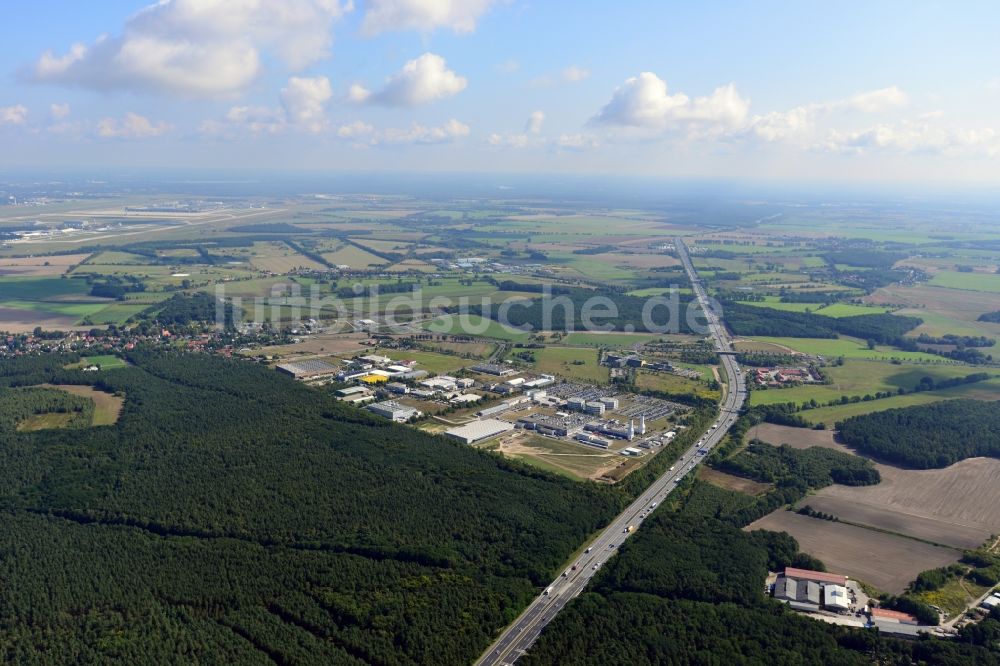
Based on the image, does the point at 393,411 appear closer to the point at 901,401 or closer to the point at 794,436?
the point at 794,436

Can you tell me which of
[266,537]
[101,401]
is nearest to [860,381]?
[266,537]

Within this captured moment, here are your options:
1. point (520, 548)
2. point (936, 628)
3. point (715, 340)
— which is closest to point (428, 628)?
point (520, 548)

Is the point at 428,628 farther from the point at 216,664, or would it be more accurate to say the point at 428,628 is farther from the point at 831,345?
the point at 831,345

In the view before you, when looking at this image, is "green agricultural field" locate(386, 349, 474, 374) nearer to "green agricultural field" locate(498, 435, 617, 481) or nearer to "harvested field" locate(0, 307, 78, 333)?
"green agricultural field" locate(498, 435, 617, 481)

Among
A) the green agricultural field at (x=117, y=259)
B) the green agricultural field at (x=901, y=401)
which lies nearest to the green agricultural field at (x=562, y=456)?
the green agricultural field at (x=901, y=401)

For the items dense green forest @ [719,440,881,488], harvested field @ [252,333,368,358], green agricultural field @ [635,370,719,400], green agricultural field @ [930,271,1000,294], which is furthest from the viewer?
green agricultural field @ [930,271,1000,294]

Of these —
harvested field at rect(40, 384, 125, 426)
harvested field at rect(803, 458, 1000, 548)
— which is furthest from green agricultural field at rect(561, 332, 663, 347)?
harvested field at rect(40, 384, 125, 426)

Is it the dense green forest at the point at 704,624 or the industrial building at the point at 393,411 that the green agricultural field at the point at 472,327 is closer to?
the industrial building at the point at 393,411
